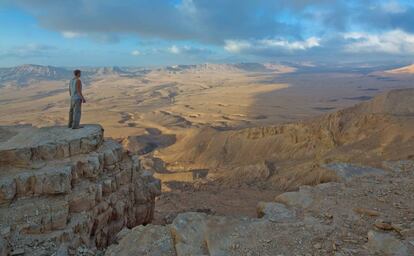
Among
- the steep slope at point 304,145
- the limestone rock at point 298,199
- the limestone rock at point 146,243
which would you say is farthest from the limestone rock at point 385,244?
the steep slope at point 304,145

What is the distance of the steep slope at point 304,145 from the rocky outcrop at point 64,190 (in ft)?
29.4

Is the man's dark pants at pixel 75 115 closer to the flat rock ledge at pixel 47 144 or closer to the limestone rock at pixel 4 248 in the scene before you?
the flat rock ledge at pixel 47 144

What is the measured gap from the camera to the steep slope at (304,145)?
2020 cm

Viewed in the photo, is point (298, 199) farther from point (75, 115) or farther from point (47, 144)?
point (75, 115)

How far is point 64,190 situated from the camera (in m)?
9.45

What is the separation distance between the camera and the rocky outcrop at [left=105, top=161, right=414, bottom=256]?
6416 millimetres

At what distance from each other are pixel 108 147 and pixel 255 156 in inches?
670

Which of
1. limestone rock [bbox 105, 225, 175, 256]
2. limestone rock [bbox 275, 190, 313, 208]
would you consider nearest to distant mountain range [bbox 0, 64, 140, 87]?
limestone rock [bbox 105, 225, 175, 256]

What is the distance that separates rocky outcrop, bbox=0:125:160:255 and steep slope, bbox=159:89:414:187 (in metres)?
8.98

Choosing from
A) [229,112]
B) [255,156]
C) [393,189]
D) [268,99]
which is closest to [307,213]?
[393,189]

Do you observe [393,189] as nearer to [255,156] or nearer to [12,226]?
[12,226]

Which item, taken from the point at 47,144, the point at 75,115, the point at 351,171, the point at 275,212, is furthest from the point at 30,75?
the point at 275,212

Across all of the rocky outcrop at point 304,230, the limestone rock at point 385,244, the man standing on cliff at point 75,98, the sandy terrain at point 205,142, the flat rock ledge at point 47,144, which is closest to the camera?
the limestone rock at point 385,244

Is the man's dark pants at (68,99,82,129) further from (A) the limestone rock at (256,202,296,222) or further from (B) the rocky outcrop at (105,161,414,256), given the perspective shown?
(A) the limestone rock at (256,202,296,222)
